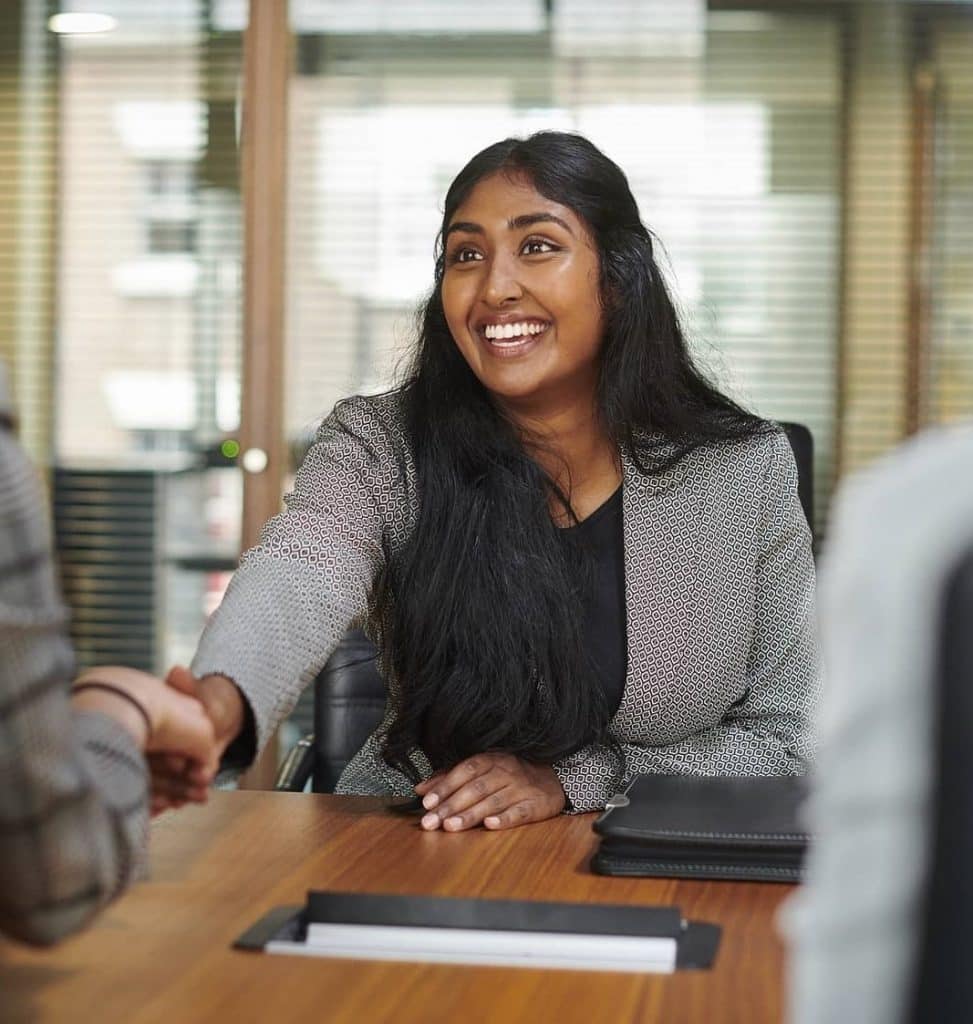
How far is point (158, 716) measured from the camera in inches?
49.1

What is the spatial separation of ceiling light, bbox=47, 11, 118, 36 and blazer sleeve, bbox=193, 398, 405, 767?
235 centimetres

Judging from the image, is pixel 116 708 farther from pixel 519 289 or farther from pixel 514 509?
pixel 519 289

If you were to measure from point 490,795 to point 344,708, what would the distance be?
758mm

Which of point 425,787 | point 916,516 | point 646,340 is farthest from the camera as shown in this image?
point 646,340

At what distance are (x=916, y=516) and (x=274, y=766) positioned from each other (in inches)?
140

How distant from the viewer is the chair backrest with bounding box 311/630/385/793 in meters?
2.42

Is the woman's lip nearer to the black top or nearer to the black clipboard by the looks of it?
the black top

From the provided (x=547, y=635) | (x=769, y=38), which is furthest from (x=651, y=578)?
(x=769, y=38)

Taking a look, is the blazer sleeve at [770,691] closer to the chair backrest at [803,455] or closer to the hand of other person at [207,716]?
the chair backrest at [803,455]

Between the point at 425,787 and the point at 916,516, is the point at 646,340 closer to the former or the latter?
the point at 425,787

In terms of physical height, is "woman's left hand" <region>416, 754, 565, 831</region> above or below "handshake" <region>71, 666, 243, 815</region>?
below

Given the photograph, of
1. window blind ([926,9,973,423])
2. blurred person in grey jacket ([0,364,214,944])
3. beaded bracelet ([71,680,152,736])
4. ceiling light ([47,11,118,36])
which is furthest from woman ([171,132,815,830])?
ceiling light ([47,11,118,36])

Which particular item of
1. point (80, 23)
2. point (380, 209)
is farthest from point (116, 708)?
point (80, 23)

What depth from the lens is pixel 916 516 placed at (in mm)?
603
